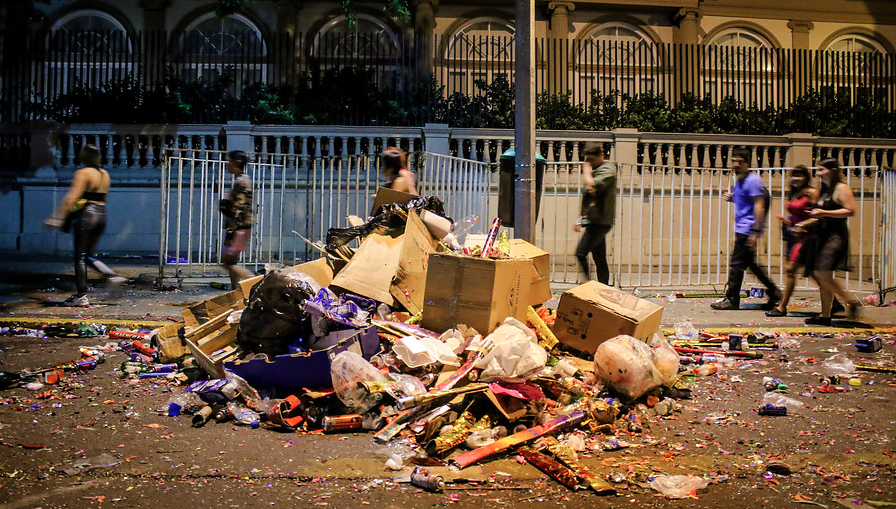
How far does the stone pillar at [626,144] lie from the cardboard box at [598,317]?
24.6ft

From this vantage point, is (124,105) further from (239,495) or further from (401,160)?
(239,495)

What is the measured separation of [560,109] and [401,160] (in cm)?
735

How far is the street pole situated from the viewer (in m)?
6.65

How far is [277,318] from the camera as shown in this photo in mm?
4438

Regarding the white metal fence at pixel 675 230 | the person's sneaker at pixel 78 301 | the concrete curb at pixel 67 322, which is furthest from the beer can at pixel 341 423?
the white metal fence at pixel 675 230

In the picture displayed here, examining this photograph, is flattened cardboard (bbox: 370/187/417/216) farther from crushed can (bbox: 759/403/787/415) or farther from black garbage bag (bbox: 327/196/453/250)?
crushed can (bbox: 759/403/787/415)

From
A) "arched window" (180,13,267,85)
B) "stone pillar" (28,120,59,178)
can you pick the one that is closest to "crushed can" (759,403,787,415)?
"stone pillar" (28,120,59,178)

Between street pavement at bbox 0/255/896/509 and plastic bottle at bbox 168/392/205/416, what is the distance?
0.25 ft

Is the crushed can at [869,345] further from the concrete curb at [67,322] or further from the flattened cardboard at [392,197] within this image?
the concrete curb at [67,322]

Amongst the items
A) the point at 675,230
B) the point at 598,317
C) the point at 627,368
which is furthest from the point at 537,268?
the point at 675,230

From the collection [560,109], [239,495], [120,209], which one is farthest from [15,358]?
[560,109]

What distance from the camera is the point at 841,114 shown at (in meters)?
14.6

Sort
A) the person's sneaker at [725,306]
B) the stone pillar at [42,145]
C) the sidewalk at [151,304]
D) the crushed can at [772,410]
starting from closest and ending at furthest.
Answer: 1. the crushed can at [772,410]
2. the sidewalk at [151,304]
3. the person's sneaker at [725,306]
4. the stone pillar at [42,145]

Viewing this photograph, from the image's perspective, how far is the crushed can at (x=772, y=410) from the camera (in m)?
4.14
